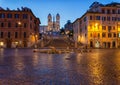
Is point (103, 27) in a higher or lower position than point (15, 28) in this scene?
higher

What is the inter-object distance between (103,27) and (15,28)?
1162 inches

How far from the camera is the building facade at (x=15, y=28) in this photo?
7919 centimetres

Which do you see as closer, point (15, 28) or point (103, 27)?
point (15, 28)

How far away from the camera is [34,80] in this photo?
37.9ft

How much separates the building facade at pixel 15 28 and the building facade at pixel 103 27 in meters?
19.9

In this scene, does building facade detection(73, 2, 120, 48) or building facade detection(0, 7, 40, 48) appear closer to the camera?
building facade detection(0, 7, 40, 48)

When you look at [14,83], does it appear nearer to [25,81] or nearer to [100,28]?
[25,81]

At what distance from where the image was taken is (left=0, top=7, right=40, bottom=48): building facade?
260 ft

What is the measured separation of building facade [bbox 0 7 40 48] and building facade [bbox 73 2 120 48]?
784 inches

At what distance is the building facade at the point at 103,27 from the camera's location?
81688mm

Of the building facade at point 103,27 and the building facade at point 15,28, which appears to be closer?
the building facade at point 15,28

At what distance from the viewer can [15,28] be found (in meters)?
80.2

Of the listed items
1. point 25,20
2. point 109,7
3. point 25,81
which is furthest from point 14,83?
point 109,7

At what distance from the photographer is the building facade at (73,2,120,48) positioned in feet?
268
